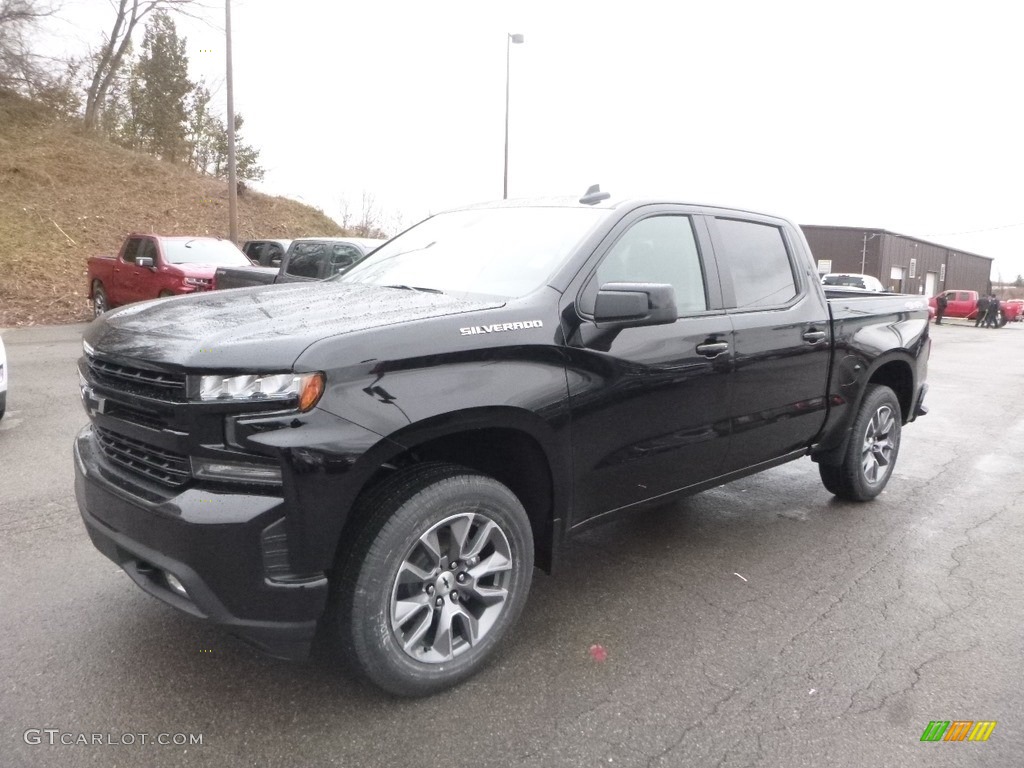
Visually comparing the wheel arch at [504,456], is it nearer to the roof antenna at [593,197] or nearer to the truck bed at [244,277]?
the roof antenna at [593,197]

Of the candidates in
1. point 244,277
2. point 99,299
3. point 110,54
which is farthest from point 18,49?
point 244,277

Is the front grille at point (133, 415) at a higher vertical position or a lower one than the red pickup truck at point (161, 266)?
lower

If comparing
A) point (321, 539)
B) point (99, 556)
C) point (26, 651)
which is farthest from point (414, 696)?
point (99, 556)

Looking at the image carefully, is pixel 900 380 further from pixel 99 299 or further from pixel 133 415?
pixel 99 299

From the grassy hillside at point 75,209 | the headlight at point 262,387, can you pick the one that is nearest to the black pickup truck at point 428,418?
the headlight at point 262,387

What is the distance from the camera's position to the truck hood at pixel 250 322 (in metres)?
2.33

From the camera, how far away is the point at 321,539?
2.37 m

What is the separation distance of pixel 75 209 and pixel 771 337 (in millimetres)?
25522

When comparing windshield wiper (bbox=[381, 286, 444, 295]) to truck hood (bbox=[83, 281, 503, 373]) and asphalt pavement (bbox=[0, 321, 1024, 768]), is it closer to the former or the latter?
truck hood (bbox=[83, 281, 503, 373])

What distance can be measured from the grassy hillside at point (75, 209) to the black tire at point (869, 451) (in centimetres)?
1661

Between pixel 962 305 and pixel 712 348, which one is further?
pixel 962 305

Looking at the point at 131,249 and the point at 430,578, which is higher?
the point at 131,249

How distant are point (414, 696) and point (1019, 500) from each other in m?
4.65

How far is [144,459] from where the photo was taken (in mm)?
2549
